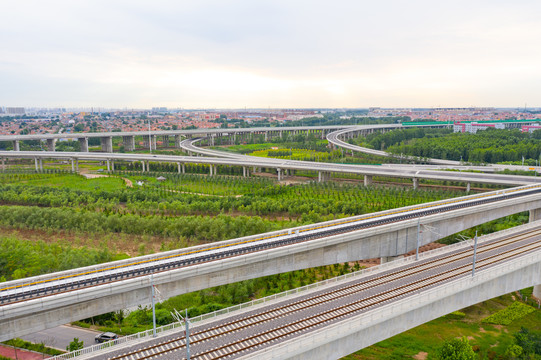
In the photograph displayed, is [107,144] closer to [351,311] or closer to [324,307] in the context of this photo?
[324,307]

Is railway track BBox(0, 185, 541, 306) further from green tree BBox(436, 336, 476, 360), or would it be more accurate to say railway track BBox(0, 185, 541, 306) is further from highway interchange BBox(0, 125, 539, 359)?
green tree BBox(436, 336, 476, 360)

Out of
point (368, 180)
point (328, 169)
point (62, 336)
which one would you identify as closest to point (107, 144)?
point (328, 169)

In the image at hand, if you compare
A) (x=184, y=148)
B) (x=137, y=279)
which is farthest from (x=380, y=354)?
(x=184, y=148)

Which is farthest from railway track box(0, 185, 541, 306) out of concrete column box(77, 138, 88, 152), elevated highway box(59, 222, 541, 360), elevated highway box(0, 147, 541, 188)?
concrete column box(77, 138, 88, 152)

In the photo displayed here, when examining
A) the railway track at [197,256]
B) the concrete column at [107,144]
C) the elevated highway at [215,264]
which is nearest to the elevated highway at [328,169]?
the elevated highway at [215,264]

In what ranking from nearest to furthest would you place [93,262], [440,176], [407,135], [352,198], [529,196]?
1. [93,262]
2. [529,196]
3. [352,198]
4. [440,176]
5. [407,135]

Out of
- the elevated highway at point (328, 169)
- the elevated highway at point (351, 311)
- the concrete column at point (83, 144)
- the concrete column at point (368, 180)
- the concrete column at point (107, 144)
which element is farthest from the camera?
the concrete column at point (107, 144)

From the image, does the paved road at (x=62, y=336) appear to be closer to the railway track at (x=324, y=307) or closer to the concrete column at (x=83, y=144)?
the railway track at (x=324, y=307)

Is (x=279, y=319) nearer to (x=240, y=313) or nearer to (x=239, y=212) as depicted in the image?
(x=240, y=313)
